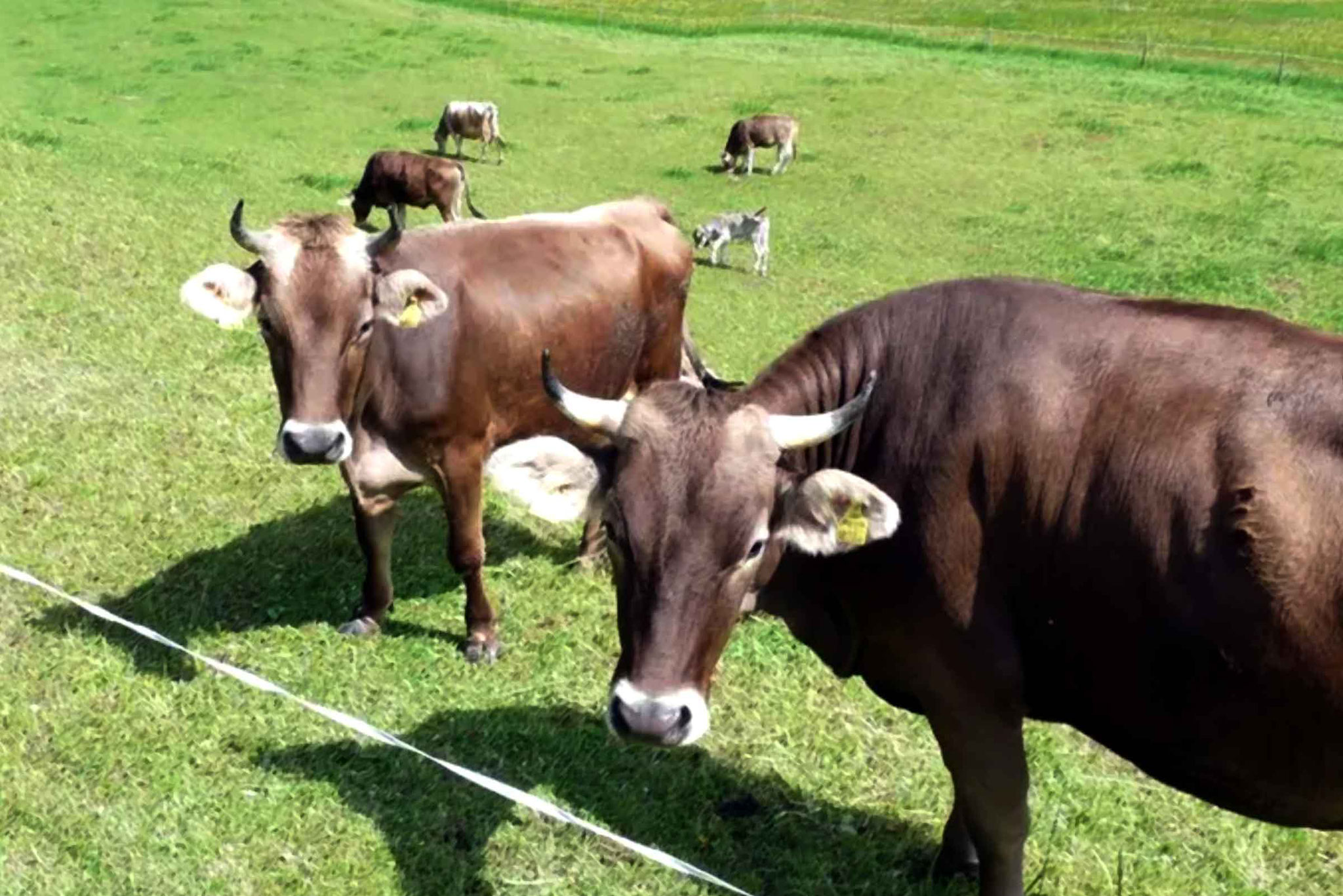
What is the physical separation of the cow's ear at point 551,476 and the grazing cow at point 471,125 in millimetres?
19122

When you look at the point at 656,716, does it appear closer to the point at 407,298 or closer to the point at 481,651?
the point at 481,651

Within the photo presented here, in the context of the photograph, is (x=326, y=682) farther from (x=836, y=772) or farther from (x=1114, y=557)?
(x=1114, y=557)

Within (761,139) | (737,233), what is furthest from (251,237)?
(761,139)

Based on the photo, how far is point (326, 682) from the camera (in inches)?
224

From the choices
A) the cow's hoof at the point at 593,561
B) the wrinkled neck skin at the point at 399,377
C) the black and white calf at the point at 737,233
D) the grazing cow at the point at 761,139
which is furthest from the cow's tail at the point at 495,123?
the wrinkled neck skin at the point at 399,377

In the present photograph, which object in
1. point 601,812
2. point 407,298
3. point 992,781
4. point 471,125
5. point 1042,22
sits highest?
point 407,298

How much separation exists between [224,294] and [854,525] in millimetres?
3199

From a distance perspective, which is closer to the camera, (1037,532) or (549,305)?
(1037,532)

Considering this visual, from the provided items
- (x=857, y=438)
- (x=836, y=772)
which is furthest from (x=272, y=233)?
(x=836, y=772)

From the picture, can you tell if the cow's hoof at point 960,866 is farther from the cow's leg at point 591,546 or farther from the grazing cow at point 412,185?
the grazing cow at point 412,185

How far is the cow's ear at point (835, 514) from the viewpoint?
137 inches

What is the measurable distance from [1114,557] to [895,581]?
2.13ft

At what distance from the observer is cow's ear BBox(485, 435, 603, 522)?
148 inches

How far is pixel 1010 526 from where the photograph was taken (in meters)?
3.60
